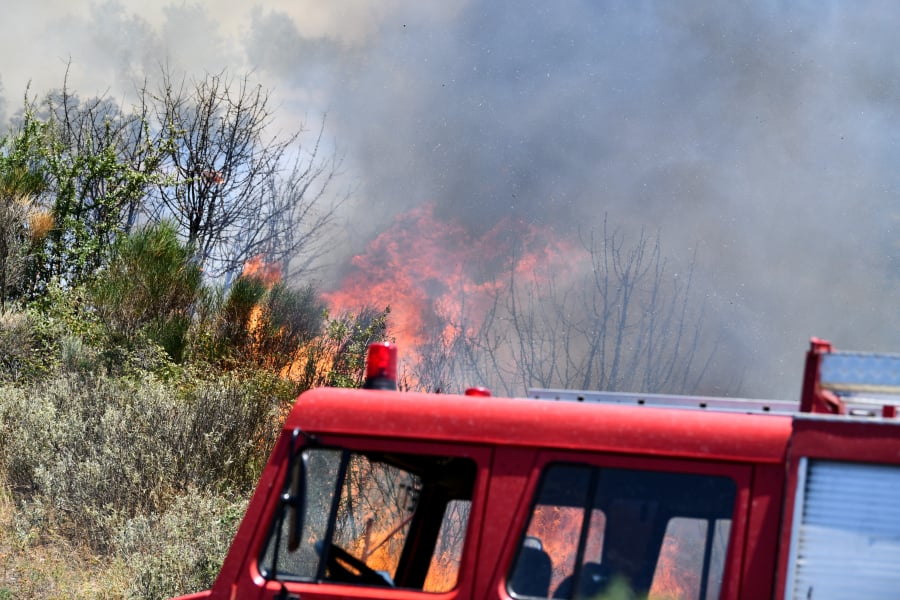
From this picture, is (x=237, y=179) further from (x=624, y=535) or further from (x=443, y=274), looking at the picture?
(x=624, y=535)

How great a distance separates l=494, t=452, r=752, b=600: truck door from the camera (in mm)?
3326

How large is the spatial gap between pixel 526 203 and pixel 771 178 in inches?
158

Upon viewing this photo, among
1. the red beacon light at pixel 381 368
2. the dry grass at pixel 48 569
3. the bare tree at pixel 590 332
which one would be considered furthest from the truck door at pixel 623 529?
the bare tree at pixel 590 332

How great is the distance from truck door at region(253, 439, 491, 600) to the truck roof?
0.07 metres

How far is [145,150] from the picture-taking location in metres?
18.8

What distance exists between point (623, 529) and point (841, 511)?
0.69m

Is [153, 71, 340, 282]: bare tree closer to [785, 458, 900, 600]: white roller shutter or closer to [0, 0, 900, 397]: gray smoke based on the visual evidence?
[0, 0, 900, 397]: gray smoke

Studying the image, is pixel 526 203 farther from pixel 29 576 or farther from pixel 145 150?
pixel 29 576

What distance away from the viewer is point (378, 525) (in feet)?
12.4

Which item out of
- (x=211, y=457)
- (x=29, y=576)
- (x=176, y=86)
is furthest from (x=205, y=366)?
(x=176, y=86)

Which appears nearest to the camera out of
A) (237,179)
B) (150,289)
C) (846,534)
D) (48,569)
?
(846,534)

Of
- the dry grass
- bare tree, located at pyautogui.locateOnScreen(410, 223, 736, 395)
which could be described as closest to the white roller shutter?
the dry grass

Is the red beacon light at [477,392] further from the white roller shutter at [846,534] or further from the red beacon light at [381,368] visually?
the white roller shutter at [846,534]

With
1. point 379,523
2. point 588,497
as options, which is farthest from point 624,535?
point 379,523
